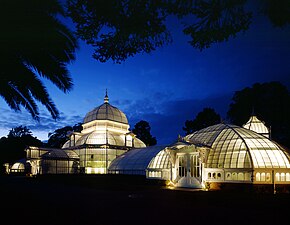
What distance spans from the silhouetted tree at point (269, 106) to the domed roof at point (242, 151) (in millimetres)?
29148

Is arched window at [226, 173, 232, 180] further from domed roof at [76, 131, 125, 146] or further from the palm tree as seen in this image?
domed roof at [76, 131, 125, 146]

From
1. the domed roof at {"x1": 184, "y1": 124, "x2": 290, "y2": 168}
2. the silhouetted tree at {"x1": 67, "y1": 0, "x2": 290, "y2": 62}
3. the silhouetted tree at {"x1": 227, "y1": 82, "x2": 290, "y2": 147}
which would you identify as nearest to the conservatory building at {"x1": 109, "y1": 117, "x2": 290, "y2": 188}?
the domed roof at {"x1": 184, "y1": 124, "x2": 290, "y2": 168}

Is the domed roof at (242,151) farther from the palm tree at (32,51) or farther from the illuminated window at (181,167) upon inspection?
the palm tree at (32,51)

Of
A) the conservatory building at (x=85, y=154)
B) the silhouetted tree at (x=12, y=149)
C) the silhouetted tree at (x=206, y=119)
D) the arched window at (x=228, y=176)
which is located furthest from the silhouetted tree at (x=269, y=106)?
the silhouetted tree at (x=12, y=149)

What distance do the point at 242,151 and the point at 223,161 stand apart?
1.72 metres

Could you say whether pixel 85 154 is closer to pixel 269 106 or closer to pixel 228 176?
pixel 228 176

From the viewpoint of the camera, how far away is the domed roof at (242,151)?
22.0 metres

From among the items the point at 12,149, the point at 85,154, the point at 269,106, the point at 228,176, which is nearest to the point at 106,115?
the point at 85,154

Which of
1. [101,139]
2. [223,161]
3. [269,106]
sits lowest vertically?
[223,161]

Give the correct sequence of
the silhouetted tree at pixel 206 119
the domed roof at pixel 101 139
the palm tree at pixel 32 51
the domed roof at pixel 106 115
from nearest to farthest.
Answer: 1. the palm tree at pixel 32 51
2. the domed roof at pixel 101 139
3. the domed roof at pixel 106 115
4. the silhouetted tree at pixel 206 119

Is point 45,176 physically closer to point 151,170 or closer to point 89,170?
point 89,170

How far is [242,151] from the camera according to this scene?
22703 mm

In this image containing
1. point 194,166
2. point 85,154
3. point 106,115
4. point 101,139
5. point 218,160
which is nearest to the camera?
point 218,160

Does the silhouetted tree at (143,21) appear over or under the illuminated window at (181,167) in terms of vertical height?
over
